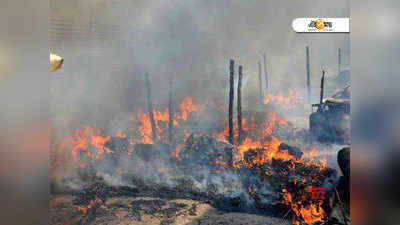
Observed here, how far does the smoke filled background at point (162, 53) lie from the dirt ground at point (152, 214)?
3.28 ft

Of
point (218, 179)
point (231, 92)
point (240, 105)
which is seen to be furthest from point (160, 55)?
point (218, 179)

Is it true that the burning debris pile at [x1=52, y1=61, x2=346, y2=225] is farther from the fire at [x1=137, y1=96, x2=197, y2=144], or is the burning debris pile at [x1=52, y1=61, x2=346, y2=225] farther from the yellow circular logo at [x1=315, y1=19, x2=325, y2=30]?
the yellow circular logo at [x1=315, y1=19, x2=325, y2=30]

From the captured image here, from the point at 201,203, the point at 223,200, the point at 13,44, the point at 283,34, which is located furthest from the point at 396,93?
the point at 13,44

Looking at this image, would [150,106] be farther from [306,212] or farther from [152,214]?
[306,212]

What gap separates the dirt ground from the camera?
2.93 meters

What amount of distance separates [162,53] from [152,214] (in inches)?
80.0

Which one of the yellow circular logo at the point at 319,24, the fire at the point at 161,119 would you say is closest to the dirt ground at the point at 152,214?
the fire at the point at 161,119

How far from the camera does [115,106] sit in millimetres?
3197

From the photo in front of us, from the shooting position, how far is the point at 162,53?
3137mm

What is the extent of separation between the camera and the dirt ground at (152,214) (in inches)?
115

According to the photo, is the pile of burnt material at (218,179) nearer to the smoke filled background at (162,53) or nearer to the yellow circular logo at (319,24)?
the smoke filled background at (162,53)

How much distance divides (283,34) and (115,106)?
2335mm

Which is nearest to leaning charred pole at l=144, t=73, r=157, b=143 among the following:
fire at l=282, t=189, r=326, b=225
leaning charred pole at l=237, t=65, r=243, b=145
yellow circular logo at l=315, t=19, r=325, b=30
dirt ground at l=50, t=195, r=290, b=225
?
dirt ground at l=50, t=195, r=290, b=225

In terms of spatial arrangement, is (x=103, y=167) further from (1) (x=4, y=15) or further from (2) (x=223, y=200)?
(1) (x=4, y=15)
